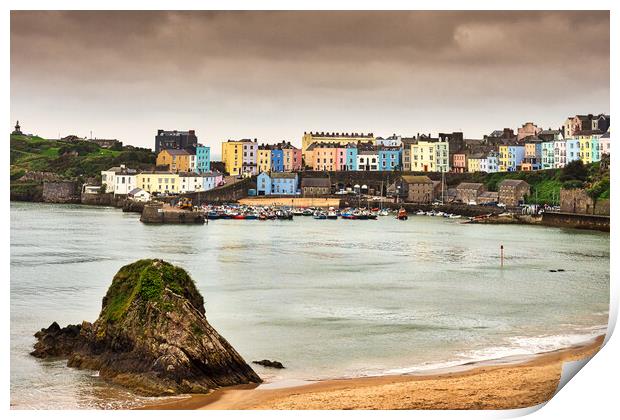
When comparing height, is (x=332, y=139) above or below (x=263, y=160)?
above

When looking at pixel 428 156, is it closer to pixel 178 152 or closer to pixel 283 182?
pixel 283 182

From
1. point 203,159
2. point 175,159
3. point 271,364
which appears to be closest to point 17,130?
point 271,364

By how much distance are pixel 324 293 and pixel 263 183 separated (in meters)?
12.0

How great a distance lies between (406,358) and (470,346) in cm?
58

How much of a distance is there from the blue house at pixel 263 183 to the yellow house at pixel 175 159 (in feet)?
17.0

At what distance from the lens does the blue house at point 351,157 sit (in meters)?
21.5

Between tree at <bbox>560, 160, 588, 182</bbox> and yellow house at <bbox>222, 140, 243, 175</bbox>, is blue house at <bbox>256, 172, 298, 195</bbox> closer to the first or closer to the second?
yellow house at <bbox>222, 140, 243, 175</bbox>

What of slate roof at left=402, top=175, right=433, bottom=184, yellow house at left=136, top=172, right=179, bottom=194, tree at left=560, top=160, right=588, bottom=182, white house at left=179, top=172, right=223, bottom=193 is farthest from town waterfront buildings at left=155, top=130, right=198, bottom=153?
slate roof at left=402, top=175, right=433, bottom=184

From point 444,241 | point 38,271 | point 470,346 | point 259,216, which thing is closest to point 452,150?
point 259,216

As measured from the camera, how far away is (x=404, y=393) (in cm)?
486

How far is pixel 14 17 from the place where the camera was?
6.49 meters

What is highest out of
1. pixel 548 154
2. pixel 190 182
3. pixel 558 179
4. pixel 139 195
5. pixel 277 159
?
pixel 548 154

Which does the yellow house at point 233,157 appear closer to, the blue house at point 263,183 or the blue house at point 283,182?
the blue house at point 263,183

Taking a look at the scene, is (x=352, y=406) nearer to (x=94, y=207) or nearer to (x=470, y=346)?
(x=470, y=346)
